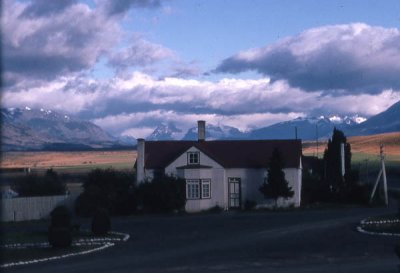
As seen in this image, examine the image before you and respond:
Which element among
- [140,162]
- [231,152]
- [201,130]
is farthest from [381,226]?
[201,130]

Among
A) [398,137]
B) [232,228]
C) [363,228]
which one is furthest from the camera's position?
[398,137]

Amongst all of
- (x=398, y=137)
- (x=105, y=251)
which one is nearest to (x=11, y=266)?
(x=105, y=251)

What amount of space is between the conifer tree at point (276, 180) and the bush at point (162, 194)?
232 inches

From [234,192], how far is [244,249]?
2909 cm

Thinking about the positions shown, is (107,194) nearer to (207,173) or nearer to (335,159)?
(207,173)

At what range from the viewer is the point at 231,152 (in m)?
62.8

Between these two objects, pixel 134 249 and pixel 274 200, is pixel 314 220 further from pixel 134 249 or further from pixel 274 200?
pixel 134 249

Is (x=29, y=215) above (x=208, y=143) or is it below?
below

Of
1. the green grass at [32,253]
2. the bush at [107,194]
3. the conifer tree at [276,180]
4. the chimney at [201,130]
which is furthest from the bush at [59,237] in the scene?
the chimney at [201,130]

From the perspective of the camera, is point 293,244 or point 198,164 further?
point 198,164

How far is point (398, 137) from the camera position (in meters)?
174

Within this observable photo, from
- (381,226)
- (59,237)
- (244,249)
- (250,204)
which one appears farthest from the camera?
(250,204)

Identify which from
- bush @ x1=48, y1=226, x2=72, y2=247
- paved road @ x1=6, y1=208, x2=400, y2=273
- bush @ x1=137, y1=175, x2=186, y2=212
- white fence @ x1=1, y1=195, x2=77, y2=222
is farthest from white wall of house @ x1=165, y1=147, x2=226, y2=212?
bush @ x1=48, y1=226, x2=72, y2=247

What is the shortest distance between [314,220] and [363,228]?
25.7ft
